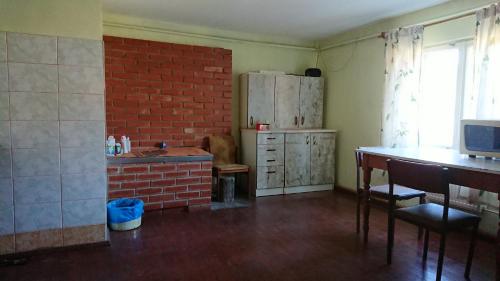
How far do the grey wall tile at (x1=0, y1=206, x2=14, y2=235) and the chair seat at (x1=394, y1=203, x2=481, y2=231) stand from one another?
9.69 ft

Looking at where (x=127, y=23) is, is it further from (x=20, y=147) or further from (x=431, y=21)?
(x=431, y=21)

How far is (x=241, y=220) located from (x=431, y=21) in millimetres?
2971

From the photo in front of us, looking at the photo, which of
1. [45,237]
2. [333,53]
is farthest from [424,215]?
[333,53]

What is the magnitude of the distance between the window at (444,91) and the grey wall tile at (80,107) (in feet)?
10.7

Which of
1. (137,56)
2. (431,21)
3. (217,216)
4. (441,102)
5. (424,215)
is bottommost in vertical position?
(217,216)

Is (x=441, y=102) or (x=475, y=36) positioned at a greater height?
(x=475, y=36)

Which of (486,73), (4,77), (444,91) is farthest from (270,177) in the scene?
(4,77)

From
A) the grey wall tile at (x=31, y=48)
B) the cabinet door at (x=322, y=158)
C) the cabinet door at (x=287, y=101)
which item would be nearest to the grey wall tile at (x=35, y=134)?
the grey wall tile at (x=31, y=48)

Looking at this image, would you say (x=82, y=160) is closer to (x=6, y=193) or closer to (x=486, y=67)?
Answer: (x=6, y=193)

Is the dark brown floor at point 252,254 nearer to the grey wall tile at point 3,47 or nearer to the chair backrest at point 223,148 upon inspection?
the chair backrest at point 223,148

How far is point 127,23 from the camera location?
4180mm

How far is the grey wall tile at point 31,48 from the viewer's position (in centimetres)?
241

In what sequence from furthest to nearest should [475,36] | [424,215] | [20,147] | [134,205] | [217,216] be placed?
[217,216] < [134,205] < [475,36] < [20,147] < [424,215]

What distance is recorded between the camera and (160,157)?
3.71m
